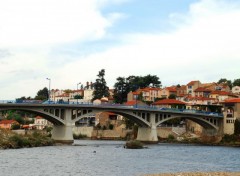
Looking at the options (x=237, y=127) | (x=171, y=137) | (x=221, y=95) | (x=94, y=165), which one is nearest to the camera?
(x=94, y=165)

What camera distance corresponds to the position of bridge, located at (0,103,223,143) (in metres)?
109

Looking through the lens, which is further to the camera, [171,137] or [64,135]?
[171,137]

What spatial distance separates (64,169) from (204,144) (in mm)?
79859

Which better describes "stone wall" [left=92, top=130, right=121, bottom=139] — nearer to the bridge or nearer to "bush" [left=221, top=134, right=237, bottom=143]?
the bridge

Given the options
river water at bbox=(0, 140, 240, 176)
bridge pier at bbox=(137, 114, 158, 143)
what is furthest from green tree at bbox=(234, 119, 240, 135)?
river water at bbox=(0, 140, 240, 176)

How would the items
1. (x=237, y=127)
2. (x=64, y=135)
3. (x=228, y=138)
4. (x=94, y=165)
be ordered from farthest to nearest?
1. (x=237, y=127)
2. (x=228, y=138)
3. (x=64, y=135)
4. (x=94, y=165)

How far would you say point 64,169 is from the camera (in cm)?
6341

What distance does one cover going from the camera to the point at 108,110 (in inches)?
4843

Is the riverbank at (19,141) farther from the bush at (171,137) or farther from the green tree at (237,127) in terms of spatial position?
the green tree at (237,127)

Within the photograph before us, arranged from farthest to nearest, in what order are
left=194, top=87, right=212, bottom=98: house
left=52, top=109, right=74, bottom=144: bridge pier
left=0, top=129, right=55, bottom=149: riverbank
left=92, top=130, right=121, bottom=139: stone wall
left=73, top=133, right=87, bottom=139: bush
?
1. left=194, top=87, right=212, bottom=98: house
2. left=73, top=133, right=87, bottom=139: bush
3. left=92, top=130, right=121, bottom=139: stone wall
4. left=52, top=109, right=74, bottom=144: bridge pier
5. left=0, top=129, right=55, bottom=149: riverbank

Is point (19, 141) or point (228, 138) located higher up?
point (228, 138)

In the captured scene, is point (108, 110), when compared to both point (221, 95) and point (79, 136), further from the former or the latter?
point (221, 95)

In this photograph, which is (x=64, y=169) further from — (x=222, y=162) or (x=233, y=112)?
(x=233, y=112)

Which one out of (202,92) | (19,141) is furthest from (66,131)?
(202,92)
